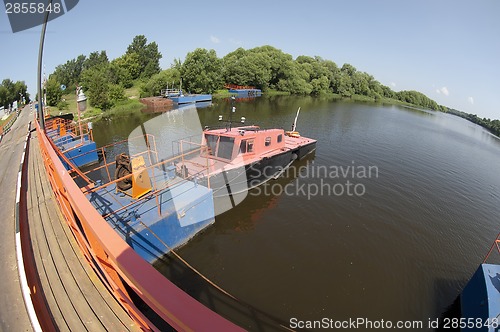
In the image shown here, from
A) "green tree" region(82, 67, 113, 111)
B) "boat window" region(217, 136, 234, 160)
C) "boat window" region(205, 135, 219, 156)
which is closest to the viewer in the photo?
"boat window" region(217, 136, 234, 160)

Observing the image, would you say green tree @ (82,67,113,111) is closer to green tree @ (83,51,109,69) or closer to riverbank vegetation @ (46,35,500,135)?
riverbank vegetation @ (46,35,500,135)

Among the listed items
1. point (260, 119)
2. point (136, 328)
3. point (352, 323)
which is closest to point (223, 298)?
point (352, 323)

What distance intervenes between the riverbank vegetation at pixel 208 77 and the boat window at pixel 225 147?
29488 millimetres

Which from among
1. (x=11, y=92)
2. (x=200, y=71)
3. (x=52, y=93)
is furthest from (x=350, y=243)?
(x=11, y=92)

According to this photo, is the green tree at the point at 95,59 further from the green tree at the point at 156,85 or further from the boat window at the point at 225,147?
the boat window at the point at 225,147

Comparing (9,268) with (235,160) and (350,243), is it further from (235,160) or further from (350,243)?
(350,243)

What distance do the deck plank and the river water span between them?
351cm

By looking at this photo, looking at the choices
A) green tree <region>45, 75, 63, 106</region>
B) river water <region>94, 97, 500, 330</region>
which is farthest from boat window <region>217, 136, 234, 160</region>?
green tree <region>45, 75, 63, 106</region>

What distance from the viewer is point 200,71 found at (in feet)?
183

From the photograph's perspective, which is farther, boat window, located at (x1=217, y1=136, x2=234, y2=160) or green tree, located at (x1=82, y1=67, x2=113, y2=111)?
green tree, located at (x1=82, y1=67, x2=113, y2=111)

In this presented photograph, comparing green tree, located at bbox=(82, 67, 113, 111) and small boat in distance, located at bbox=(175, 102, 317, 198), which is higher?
green tree, located at bbox=(82, 67, 113, 111)


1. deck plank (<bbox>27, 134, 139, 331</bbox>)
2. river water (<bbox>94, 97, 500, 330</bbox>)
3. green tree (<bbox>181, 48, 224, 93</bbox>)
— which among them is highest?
green tree (<bbox>181, 48, 224, 93</bbox>)

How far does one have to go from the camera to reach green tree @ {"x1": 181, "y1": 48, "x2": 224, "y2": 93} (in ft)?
182

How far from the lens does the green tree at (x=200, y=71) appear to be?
55.4 meters
